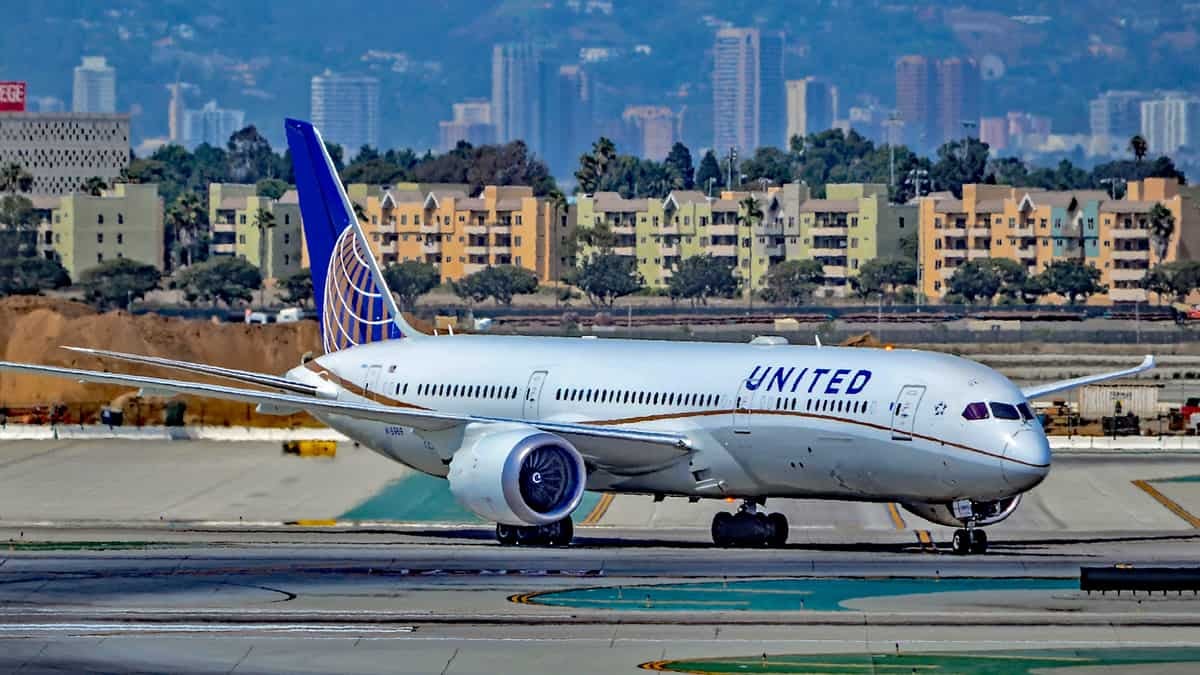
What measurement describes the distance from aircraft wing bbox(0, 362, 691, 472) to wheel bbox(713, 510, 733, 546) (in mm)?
1896

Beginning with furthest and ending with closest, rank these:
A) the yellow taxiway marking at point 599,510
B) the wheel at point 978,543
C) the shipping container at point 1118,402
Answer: the shipping container at point 1118,402 < the yellow taxiway marking at point 599,510 < the wheel at point 978,543

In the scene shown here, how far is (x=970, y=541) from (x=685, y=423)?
6.65 m

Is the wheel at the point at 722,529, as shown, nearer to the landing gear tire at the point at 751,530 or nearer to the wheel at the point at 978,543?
the landing gear tire at the point at 751,530

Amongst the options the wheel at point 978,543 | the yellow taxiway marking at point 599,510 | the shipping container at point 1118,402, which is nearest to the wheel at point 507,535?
the yellow taxiway marking at point 599,510

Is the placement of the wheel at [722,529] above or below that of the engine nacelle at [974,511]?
below

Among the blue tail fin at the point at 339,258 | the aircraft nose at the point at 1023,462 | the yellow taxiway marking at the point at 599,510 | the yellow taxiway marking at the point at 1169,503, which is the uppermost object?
the blue tail fin at the point at 339,258

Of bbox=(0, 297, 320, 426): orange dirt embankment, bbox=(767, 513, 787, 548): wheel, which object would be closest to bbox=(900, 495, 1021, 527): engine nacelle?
bbox=(767, 513, 787, 548): wheel

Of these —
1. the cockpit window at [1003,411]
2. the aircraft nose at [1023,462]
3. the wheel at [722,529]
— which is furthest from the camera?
the wheel at [722,529]

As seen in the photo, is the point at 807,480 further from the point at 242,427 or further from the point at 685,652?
the point at 242,427

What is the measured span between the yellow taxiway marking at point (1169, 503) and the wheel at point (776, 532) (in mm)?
11484

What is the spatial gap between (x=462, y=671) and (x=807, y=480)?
55.7 ft

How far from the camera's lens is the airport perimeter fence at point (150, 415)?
89.4 m

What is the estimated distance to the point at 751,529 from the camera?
53469 millimetres

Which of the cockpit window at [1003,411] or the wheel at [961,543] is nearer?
the cockpit window at [1003,411]
